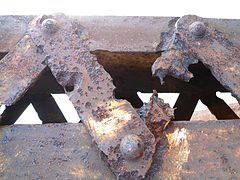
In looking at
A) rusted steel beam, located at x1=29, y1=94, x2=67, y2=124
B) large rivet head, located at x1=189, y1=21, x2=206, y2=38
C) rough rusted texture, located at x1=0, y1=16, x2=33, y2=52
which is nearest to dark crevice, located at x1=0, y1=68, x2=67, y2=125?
rusted steel beam, located at x1=29, y1=94, x2=67, y2=124

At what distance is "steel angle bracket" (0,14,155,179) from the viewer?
1.50 m

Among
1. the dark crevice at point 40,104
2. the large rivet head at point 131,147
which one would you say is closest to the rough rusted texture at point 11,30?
the dark crevice at point 40,104

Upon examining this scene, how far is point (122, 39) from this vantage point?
1851 millimetres

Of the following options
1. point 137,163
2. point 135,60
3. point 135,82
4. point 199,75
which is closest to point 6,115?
point 135,82

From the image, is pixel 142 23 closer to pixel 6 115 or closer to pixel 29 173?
pixel 29 173

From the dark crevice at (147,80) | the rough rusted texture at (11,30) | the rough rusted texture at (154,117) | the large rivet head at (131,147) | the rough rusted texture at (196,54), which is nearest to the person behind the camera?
the large rivet head at (131,147)

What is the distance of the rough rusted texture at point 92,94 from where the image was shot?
1.51 meters

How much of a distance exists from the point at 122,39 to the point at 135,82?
723 millimetres

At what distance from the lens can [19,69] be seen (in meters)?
1.73

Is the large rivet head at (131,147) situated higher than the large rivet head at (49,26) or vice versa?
the large rivet head at (49,26)

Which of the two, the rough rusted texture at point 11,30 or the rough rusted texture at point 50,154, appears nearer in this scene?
the rough rusted texture at point 50,154

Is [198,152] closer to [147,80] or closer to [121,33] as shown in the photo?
[121,33]

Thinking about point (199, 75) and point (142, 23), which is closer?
point (142, 23)

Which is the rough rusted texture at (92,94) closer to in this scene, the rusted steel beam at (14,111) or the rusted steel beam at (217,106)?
the rusted steel beam at (14,111)
